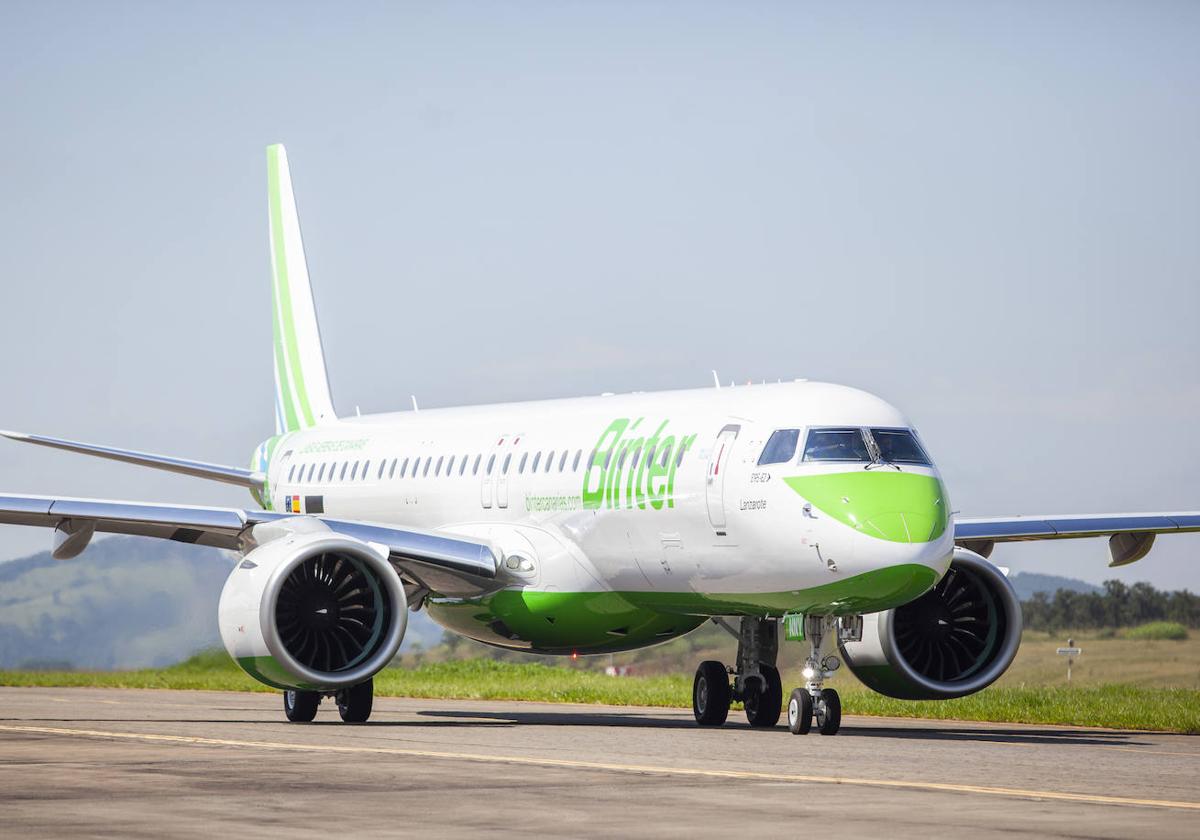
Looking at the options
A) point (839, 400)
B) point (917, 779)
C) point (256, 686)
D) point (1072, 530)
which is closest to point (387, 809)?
point (917, 779)

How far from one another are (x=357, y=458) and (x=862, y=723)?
10.4m

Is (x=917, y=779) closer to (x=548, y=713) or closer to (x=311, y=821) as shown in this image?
(x=311, y=821)

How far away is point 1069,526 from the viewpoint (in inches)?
1072

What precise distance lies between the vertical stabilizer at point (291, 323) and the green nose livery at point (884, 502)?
1679 centimetres

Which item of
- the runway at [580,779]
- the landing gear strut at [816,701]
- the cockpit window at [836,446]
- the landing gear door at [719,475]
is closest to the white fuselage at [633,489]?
the landing gear door at [719,475]

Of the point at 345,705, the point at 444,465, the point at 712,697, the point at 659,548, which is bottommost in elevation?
the point at 345,705

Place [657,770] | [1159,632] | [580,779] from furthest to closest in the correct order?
[1159,632]
[657,770]
[580,779]

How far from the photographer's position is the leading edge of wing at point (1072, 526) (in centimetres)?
2712

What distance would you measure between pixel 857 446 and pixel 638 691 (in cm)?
1333

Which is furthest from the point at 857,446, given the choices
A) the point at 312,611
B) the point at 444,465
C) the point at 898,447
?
the point at 444,465

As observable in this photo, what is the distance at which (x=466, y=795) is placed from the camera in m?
14.8

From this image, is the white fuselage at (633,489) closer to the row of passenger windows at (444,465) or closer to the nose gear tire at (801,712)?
the row of passenger windows at (444,465)

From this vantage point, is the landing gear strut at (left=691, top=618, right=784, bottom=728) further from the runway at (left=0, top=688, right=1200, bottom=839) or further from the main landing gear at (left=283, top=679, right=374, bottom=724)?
the main landing gear at (left=283, top=679, right=374, bottom=724)

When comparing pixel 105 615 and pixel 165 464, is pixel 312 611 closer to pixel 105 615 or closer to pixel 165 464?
pixel 165 464
